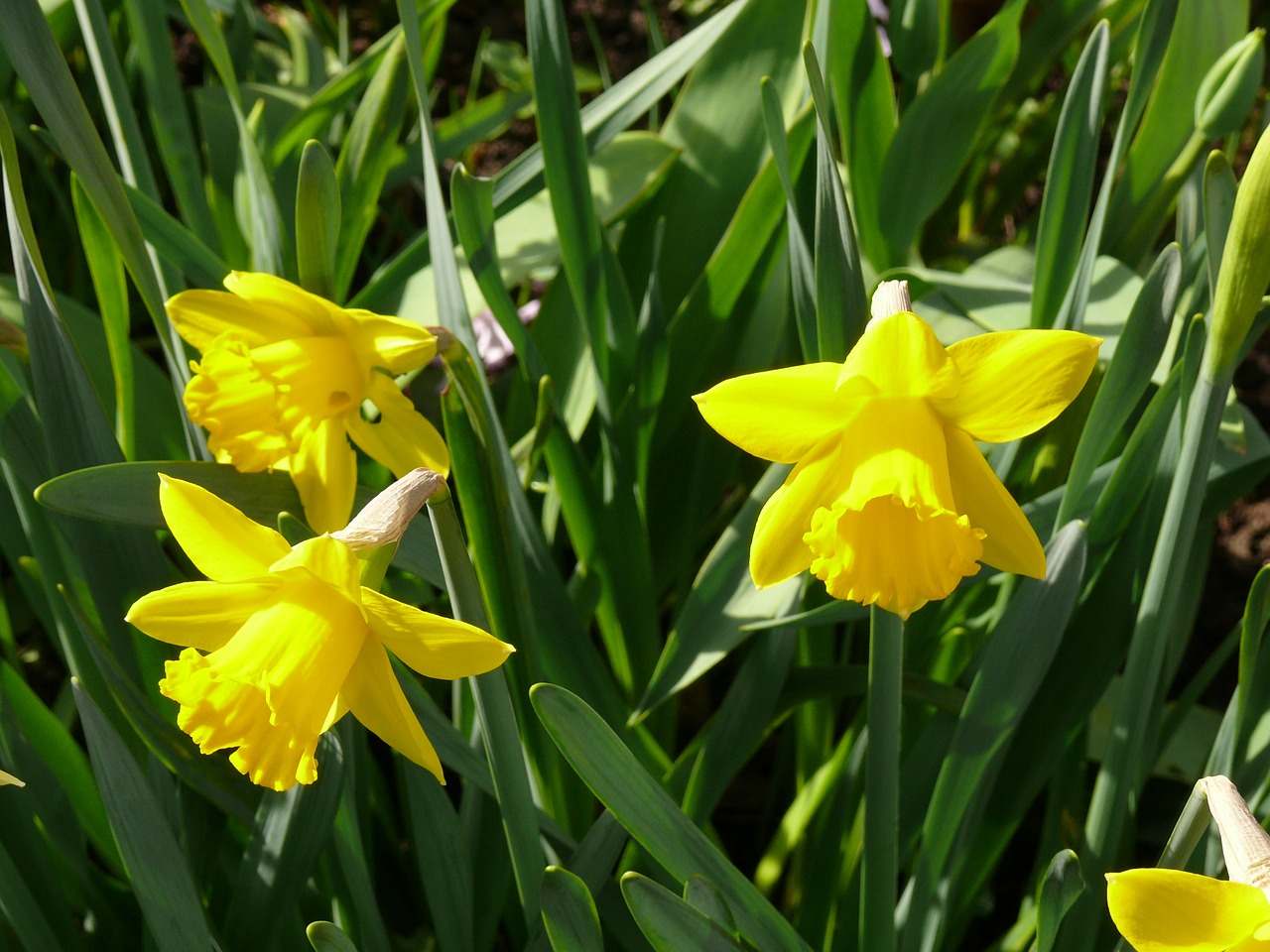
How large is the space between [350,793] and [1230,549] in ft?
4.16

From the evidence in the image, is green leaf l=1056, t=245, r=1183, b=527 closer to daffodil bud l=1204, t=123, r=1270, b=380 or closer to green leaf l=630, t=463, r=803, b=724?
daffodil bud l=1204, t=123, r=1270, b=380

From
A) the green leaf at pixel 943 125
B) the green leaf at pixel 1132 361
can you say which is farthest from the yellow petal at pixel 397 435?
the green leaf at pixel 943 125

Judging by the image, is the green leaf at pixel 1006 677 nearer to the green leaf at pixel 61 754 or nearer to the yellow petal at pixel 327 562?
the yellow petal at pixel 327 562

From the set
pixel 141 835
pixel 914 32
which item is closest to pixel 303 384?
pixel 141 835

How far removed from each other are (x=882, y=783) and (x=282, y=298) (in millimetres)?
519

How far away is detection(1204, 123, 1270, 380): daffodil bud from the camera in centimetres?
56

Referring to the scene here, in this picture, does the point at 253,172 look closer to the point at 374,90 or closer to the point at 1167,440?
the point at 374,90

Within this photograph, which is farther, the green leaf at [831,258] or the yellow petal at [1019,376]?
the green leaf at [831,258]

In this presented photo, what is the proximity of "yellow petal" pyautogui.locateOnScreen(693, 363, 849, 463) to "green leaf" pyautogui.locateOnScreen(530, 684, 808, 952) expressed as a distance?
169mm

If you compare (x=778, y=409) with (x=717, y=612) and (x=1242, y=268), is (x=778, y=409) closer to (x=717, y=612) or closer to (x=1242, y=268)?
(x=1242, y=268)

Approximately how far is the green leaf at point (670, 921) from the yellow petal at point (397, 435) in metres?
0.34

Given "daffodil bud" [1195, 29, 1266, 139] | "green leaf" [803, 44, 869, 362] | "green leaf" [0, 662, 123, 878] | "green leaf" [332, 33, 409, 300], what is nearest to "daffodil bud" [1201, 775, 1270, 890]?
"green leaf" [803, 44, 869, 362]

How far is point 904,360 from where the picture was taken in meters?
0.55

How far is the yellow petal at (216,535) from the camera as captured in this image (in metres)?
0.58
